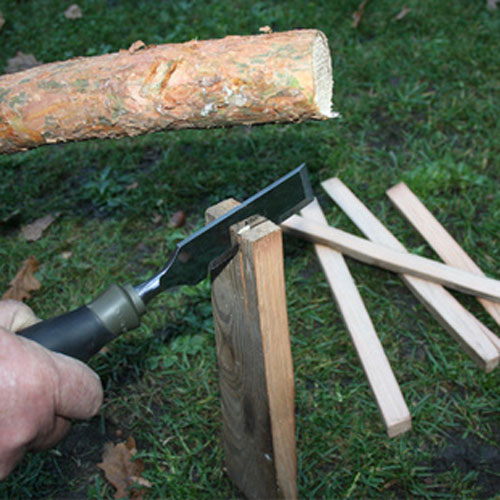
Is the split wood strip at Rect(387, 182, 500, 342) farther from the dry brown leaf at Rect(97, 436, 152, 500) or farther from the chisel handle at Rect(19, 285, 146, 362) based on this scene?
the chisel handle at Rect(19, 285, 146, 362)

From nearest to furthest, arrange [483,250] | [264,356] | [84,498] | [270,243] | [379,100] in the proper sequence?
[270,243] → [264,356] → [84,498] → [483,250] → [379,100]

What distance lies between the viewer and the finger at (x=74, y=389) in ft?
4.45

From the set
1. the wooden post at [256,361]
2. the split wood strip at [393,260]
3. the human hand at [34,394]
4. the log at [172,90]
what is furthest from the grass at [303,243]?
the log at [172,90]

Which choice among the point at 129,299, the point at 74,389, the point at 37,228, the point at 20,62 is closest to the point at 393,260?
the point at 129,299

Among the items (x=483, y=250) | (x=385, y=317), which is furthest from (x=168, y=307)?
(x=483, y=250)

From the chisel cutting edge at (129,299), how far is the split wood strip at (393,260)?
56.1 inches

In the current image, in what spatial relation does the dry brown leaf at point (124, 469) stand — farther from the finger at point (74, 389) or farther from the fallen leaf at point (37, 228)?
the fallen leaf at point (37, 228)

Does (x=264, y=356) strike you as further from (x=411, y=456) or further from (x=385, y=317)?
(x=385, y=317)

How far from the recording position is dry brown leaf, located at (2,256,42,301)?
2963mm

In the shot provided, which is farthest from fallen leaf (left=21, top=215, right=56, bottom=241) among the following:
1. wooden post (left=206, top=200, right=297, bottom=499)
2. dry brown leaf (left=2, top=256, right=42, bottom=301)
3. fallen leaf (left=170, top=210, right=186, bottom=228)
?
wooden post (left=206, top=200, right=297, bottom=499)

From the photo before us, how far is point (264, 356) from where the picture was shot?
1.60 m

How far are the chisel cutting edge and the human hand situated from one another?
Result: 0.19 ft

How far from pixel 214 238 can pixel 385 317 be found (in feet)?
5.27

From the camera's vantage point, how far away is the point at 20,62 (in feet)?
15.6
